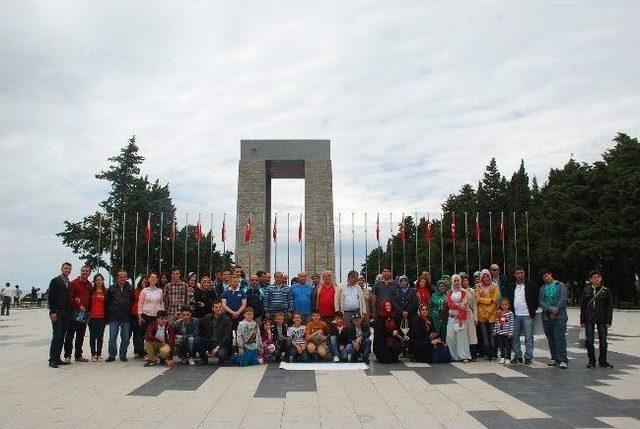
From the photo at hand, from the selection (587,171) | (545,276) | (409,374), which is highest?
(587,171)

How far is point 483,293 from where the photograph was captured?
1017 cm

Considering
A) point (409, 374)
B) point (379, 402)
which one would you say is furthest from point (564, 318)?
point (379, 402)

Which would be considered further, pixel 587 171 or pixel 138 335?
pixel 587 171

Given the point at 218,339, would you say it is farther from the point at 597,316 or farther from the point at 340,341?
the point at 597,316

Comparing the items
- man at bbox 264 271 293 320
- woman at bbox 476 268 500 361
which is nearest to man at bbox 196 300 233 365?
man at bbox 264 271 293 320

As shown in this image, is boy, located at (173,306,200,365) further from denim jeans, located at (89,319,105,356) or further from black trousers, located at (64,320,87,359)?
black trousers, located at (64,320,87,359)

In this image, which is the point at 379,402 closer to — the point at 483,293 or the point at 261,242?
the point at 483,293

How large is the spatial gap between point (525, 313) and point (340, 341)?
10.4 ft

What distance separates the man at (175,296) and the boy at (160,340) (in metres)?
0.37

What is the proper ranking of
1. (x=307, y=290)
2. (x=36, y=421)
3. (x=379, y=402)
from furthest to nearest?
1. (x=307, y=290)
2. (x=379, y=402)
3. (x=36, y=421)

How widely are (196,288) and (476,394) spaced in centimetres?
563

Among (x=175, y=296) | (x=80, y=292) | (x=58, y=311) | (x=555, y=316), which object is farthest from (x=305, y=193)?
(x=555, y=316)

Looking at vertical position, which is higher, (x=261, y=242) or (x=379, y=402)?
(x=261, y=242)

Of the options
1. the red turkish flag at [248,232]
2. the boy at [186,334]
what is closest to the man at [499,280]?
the boy at [186,334]
